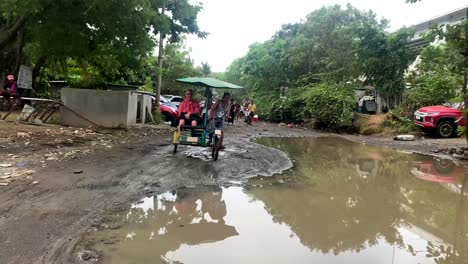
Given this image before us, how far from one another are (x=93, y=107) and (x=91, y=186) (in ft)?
29.4

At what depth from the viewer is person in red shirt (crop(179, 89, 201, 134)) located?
10648 millimetres

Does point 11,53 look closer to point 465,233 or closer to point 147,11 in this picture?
point 147,11

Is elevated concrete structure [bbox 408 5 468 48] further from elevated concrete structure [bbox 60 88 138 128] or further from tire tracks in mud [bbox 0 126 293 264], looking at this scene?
tire tracks in mud [bbox 0 126 293 264]

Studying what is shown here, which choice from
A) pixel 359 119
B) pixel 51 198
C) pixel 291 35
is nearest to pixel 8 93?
pixel 51 198

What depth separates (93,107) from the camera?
15109 mm

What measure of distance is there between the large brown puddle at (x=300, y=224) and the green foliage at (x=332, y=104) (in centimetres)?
1437

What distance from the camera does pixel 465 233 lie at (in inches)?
216

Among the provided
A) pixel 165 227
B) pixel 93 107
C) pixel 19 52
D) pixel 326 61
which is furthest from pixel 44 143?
pixel 326 61

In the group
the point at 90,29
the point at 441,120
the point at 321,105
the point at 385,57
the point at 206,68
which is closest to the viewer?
the point at 90,29

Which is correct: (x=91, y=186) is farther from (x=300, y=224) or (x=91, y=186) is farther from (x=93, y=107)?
(x=93, y=107)

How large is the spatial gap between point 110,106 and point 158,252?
1170 cm

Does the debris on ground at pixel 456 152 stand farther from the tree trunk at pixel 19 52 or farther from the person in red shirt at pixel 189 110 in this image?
the tree trunk at pixel 19 52

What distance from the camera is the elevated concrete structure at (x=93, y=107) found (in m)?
15.1

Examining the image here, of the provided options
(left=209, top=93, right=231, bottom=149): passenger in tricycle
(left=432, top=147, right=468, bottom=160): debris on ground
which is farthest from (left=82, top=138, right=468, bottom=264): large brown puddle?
(left=432, top=147, right=468, bottom=160): debris on ground
